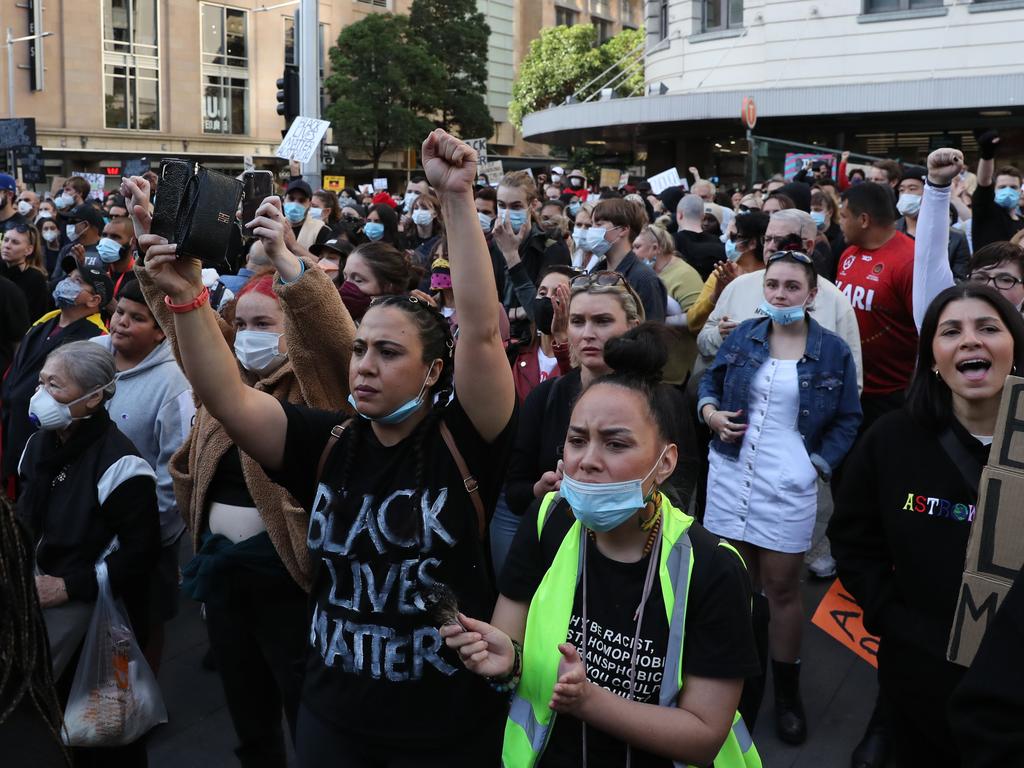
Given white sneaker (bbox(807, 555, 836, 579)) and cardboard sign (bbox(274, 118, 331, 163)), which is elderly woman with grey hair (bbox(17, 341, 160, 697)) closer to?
white sneaker (bbox(807, 555, 836, 579))

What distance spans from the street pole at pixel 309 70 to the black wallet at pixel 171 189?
12.4 meters

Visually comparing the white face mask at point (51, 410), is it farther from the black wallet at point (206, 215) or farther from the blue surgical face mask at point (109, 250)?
the blue surgical face mask at point (109, 250)

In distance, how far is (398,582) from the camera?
2695 mm

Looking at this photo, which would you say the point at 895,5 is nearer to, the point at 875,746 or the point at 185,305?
the point at 875,746

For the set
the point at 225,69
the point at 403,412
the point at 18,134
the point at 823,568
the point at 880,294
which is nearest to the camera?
the point at 403,412

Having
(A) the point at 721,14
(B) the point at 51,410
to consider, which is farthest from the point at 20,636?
(A) the point at 721,14

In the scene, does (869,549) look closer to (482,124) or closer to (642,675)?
(642,675)

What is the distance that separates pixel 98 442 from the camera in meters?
3.91

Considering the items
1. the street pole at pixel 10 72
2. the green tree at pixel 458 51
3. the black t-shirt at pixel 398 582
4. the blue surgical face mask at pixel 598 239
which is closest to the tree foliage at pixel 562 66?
the green tree at pixel 458 51

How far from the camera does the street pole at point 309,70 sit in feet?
48.4

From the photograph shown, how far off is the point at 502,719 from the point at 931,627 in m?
1.29

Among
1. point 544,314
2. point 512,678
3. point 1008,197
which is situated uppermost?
point 1008,197

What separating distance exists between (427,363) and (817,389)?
213 centimetres

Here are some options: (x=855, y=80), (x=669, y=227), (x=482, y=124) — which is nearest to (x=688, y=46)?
(x=855, y=80)
